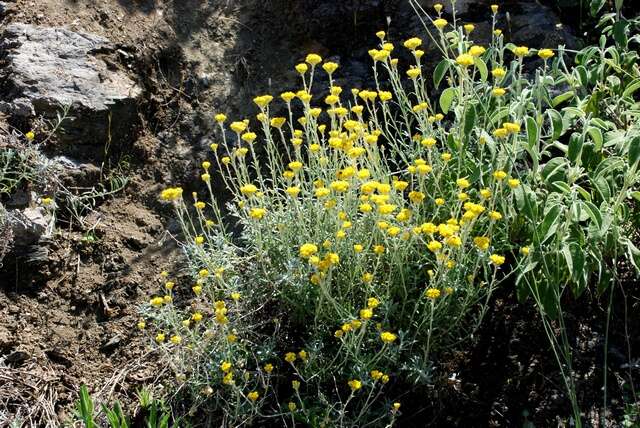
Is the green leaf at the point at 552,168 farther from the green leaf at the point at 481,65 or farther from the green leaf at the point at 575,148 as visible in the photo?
the green leaf at the point at 481,65

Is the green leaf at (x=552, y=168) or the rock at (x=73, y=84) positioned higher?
the rock at (x=73, y=84)

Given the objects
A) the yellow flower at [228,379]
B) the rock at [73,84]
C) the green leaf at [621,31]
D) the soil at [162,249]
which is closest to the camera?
the yellow flower at [228,379]

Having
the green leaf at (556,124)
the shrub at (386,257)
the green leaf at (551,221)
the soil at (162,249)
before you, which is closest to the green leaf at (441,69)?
the shrub at (386,257)

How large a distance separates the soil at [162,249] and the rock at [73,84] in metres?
0.09

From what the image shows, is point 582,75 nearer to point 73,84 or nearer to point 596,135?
point 596,135

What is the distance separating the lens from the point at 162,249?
3811mm

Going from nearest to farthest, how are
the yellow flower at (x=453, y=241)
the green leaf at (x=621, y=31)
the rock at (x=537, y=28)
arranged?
the yellow flower at (x=453, y=241), the green leaf at (x=621, y=31), the rock at (x=537, y=28)

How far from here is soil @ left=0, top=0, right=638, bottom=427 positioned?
10.3ft

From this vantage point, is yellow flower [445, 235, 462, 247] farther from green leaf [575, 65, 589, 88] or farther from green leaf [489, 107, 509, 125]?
green leaf [575, 65, 589, 88]

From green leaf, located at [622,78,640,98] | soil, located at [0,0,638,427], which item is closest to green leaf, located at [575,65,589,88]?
green leaf, located at [622,78,640,98]

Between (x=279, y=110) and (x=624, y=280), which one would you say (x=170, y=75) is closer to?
(x=279, y=110)

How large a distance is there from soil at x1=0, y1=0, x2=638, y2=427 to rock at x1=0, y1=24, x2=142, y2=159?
0.30 ft

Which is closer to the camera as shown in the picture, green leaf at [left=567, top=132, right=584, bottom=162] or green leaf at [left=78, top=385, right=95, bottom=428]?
green leaf at [left=78, top=385, right=95, bottom=428]

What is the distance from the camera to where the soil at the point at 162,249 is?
10.3 feet
